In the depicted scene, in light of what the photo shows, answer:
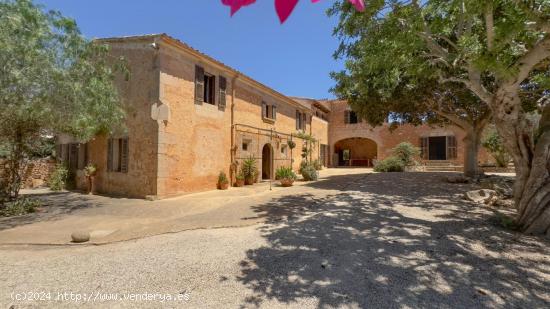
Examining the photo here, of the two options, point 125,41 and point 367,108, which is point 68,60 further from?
point 367,108

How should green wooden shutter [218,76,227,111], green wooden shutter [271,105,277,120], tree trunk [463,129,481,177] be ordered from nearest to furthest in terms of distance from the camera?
green wooden shutter [218,76,227,111], tree trunk [463,129,481,177], green wooden shutter [271,105,277,120]

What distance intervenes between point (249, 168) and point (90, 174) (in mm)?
6251

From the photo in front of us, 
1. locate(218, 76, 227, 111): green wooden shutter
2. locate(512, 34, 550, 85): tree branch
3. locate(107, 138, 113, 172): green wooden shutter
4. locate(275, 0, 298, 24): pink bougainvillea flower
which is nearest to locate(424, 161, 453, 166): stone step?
locate(218, 76, 227, 111): green wooden shutter

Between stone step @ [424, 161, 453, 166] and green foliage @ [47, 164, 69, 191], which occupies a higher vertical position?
stone step @ [424, 161, 453, 166]

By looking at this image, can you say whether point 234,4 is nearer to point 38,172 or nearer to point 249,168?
point 249,168

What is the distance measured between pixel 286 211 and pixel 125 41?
8.27 metres

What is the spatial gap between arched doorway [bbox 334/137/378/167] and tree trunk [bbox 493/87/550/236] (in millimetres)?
21987

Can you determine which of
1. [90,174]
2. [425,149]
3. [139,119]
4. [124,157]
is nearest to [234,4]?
[139,119]

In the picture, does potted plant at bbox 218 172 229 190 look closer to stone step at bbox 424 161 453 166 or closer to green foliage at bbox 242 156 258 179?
green foliage at bbox 242 156 258 179

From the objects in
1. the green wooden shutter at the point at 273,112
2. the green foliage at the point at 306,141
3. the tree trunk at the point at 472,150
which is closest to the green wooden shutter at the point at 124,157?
the green wooden shutter at the point at 273,112

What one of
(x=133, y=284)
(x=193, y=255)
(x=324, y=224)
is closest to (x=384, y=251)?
(x=324, y=224)

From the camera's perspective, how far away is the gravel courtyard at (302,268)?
10.1ft

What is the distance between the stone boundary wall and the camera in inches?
530

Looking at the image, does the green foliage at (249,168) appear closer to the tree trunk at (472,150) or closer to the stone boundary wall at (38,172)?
the stone boundary wall at (38,172)
